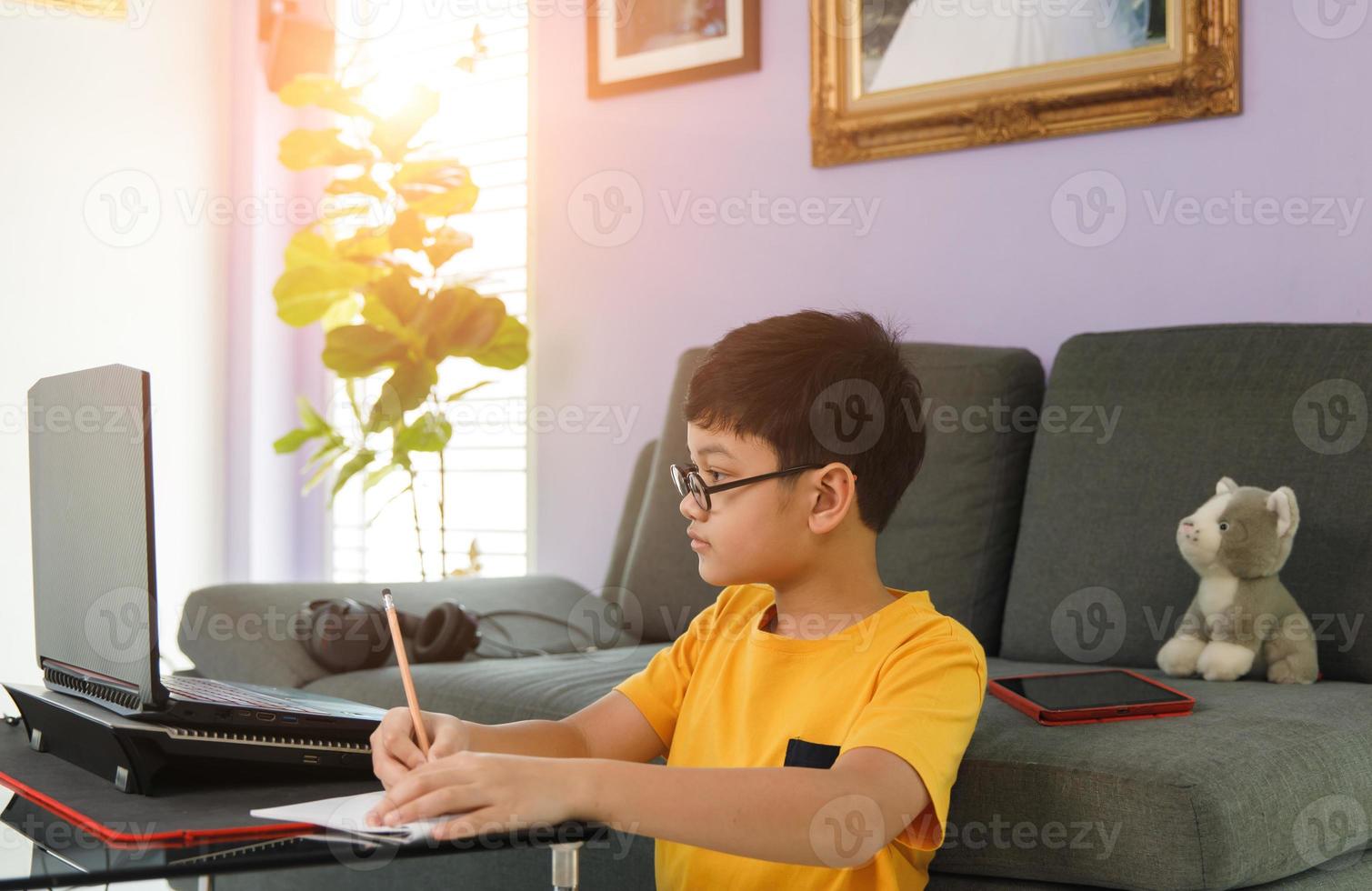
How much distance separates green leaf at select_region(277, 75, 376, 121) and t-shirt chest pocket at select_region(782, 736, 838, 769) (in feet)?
7.63

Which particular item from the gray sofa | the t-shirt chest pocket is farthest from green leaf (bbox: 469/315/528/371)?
the t-shirt chest pocket

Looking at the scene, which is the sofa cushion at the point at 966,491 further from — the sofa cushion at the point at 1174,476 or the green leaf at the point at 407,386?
the green leaf at the point at 407,386

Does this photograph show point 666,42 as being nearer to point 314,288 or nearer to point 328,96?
point 328,96

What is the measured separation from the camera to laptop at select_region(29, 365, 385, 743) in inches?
38.5

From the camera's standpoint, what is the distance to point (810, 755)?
1.10 meters

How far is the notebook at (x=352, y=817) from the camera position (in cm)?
80

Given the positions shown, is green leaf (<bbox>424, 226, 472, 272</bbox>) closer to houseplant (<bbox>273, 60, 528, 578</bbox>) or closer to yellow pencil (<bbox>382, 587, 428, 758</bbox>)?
houseplant (<bbox>273, 60, 528, 578</bbox>)

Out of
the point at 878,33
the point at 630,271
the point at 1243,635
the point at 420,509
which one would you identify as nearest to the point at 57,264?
the point at 420,509

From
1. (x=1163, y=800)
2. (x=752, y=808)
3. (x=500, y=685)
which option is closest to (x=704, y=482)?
(x=752, y=808)

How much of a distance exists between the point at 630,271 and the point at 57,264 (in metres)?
1.45

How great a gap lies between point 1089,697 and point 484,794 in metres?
0.81

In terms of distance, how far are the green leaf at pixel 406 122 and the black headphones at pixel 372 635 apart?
1.33 m

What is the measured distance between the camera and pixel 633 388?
9.84 feet

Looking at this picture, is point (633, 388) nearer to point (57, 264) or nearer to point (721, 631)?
point (57, 264)
